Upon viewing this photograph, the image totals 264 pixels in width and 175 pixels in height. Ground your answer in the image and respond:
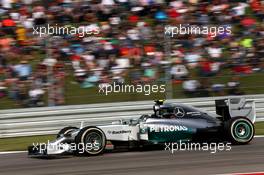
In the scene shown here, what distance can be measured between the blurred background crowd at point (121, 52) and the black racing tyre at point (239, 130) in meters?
3.03

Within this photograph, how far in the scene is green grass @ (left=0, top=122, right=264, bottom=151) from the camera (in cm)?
1111

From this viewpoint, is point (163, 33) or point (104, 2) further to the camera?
point (104, 2)

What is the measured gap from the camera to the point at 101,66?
12859 mm

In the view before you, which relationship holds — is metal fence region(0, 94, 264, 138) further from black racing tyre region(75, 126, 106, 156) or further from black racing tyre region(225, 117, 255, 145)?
black racing tyre region(75, 126, 106, 156)

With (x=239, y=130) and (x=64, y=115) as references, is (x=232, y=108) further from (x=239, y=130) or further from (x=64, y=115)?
(x=64, y=115)

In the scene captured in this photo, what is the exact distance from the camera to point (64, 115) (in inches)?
504

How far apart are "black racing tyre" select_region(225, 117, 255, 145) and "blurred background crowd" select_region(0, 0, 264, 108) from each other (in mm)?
3032

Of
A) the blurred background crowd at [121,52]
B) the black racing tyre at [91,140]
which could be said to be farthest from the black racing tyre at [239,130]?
the blurred background crowd at [121,52]

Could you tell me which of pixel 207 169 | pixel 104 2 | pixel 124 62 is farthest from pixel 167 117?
pixel 104 2

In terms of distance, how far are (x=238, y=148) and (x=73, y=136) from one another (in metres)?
2.95

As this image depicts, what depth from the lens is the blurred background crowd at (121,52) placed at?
12.4 meters

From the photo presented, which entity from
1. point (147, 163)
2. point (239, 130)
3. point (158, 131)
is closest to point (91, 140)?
point (158, 131)

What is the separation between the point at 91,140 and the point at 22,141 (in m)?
3.42

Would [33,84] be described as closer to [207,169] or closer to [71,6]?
[71,6]
